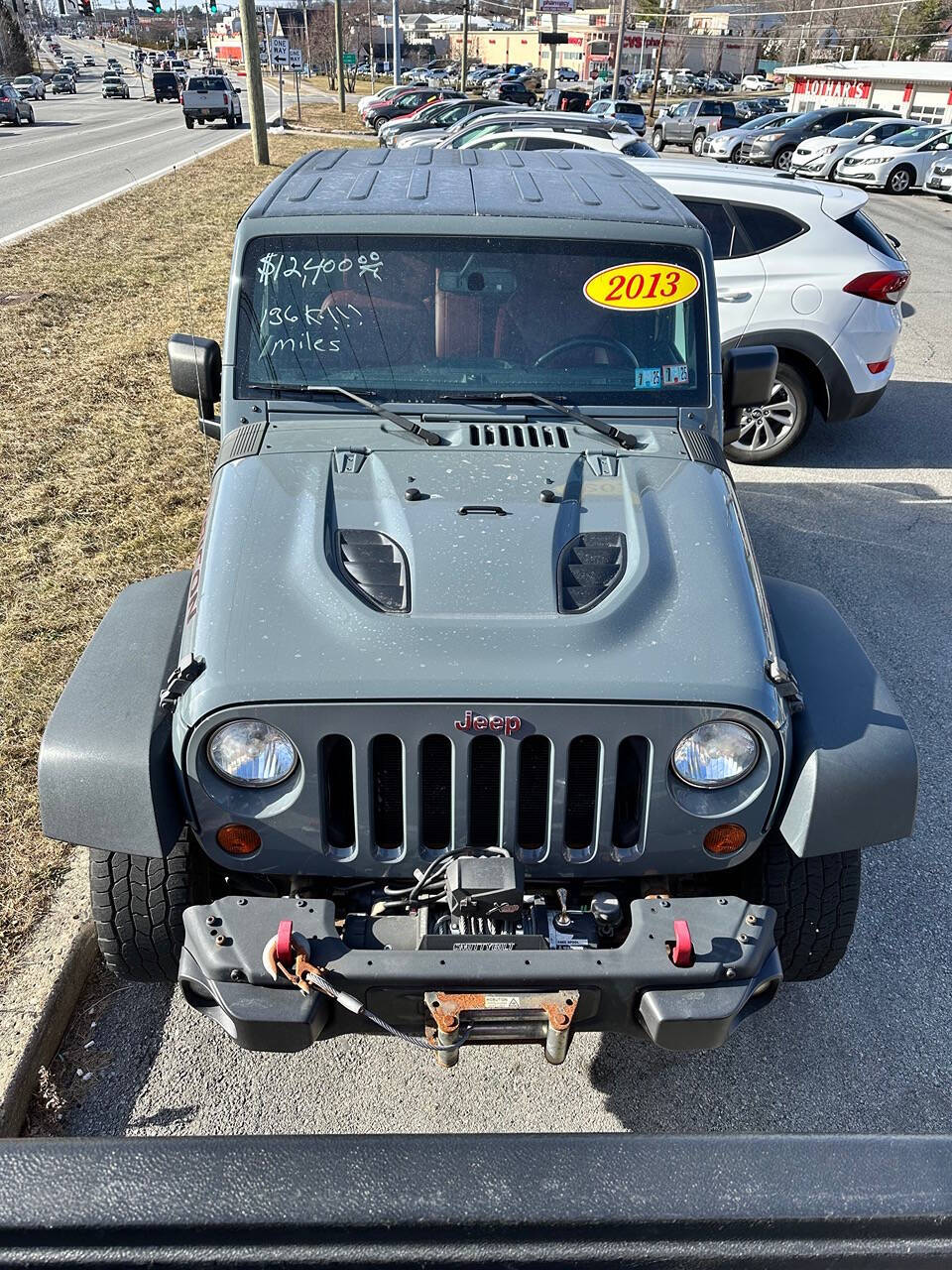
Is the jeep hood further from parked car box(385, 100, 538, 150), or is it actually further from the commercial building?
the commercial building

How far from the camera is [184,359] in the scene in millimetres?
3580

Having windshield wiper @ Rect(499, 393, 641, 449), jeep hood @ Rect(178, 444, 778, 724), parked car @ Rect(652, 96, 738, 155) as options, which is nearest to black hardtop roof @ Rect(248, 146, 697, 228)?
windshield wiper @ Rect(499, 393, 641, 449)

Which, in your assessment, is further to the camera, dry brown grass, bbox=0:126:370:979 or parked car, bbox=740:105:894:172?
parked car, bbox=740:105:894:172

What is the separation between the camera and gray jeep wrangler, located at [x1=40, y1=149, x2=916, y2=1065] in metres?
2.34

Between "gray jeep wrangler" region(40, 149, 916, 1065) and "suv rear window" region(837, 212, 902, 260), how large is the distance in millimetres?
4895

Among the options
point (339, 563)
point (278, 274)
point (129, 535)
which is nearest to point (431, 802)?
point (339, 563)

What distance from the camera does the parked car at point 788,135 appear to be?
81.5 ft

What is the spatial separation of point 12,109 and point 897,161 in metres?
29.9

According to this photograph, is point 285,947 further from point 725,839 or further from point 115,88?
point 115,88

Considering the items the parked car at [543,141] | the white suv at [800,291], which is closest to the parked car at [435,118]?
the parked car at [543,141]

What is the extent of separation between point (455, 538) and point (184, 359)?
1431 millimetres

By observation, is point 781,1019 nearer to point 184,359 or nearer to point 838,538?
point 184,359

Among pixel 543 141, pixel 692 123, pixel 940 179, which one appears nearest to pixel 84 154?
pixel 692 123

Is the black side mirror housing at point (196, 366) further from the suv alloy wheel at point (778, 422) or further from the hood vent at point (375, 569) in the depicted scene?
the suv alloy wheel at point (778, 422)
